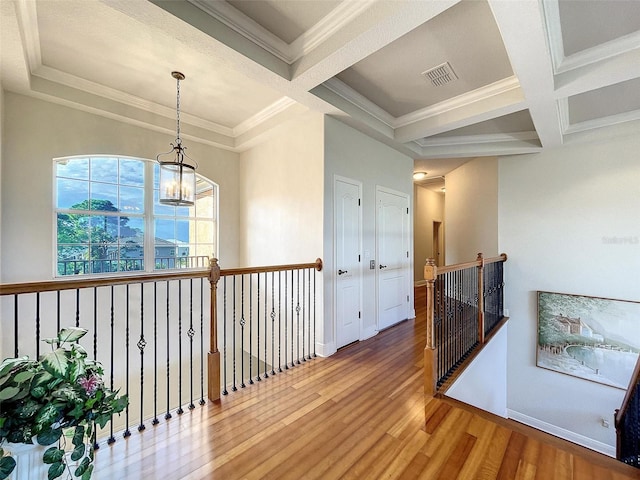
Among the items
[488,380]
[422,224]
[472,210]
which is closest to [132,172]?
[488,380]

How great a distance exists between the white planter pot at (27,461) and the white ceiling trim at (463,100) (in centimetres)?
424

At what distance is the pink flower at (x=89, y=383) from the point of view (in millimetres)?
1061

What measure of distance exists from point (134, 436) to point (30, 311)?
2177 millimetres

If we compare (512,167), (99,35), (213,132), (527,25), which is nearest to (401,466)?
(527,25)

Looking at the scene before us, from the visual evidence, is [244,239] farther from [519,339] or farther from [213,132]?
[519,339]

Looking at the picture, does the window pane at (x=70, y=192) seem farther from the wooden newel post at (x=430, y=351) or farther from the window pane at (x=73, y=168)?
the wooden newel post at (x=430, y=351)

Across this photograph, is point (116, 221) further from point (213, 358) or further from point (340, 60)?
point (340, 60)

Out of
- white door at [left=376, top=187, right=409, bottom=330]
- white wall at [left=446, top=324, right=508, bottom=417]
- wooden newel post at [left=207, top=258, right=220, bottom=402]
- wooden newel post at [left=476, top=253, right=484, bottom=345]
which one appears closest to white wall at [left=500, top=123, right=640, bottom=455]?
white wall at [left=446, top=324, right=508, bottom=417]

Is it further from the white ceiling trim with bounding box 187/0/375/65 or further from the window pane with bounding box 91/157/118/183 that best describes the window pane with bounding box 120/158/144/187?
the white ceiling trim with bounding box 187/0/375/65

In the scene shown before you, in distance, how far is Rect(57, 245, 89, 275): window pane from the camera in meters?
3.14

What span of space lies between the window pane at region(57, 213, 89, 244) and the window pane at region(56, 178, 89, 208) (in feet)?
0.46

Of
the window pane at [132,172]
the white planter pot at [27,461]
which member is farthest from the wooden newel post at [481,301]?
the window pane at [132,172]

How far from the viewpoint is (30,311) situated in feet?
9.47

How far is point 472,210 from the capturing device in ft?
18.6
